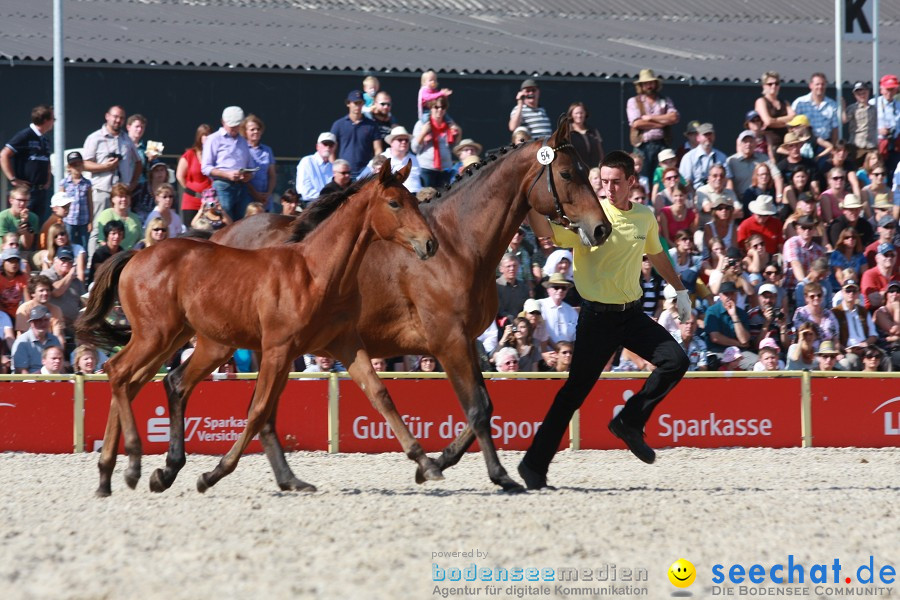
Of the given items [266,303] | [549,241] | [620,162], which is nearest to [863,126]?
[549,241]

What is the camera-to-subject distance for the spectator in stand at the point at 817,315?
13742mm

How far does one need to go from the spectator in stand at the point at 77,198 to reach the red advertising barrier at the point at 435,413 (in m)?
3.46

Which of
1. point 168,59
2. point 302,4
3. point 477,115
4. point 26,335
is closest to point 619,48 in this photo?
point 477,115

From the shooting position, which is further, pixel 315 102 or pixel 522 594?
pixel 315 102

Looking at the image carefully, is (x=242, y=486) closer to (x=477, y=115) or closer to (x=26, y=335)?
(x=26, y=335)

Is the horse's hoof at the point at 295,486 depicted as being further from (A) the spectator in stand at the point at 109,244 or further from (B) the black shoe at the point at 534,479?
(A) the spectator in stand at the point at 109,244

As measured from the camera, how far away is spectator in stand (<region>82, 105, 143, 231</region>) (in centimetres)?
1407

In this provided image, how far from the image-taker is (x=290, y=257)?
8.55 meters

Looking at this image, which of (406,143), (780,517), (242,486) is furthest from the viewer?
(406,143)

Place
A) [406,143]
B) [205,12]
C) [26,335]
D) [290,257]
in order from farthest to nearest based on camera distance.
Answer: [205,12] → [406,143] → [26,335] → [290,257]

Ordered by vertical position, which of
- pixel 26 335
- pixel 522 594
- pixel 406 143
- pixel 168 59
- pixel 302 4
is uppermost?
pixel 302 4

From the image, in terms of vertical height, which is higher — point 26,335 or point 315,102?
point 315,102

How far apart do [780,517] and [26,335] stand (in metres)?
7.09

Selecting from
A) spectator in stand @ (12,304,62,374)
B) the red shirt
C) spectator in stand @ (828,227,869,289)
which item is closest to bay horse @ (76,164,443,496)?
spectator in stand @ (12,304,62,374)
